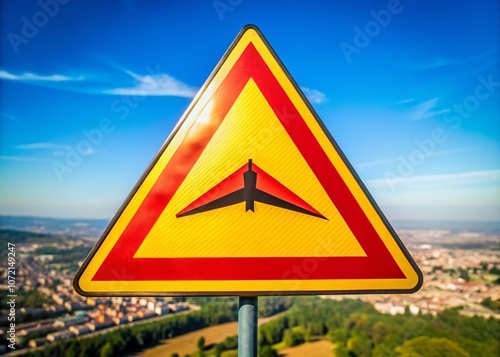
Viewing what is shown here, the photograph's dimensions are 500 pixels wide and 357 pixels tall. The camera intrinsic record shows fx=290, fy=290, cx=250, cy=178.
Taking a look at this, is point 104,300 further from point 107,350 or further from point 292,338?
point 292,338

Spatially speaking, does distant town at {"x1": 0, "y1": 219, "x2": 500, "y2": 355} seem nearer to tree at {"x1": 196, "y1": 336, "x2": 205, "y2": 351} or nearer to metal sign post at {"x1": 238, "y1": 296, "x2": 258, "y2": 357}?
tree at {"x1": 196, "y1": 336, "x2": 205, "y2": 351}

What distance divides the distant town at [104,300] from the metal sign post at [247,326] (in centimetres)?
1176

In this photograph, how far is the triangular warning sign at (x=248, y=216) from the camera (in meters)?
0.80

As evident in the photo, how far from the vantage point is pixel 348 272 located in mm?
809

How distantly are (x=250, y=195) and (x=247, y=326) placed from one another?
35 cm

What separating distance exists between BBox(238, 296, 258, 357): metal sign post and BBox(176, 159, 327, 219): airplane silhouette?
25 centimetres

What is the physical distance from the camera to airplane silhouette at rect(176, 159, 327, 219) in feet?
2.67

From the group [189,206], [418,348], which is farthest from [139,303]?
[189,206]

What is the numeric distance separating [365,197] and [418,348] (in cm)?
1707

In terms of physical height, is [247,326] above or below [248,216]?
below

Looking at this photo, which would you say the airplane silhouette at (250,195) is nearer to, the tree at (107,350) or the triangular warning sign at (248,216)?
the triangular warning sign at (248,216)

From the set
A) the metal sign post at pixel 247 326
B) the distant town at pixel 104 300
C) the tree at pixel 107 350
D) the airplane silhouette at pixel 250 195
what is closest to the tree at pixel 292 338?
the distant town at pixel 104 300

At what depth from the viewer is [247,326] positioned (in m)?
0.77

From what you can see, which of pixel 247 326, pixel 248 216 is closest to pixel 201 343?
pixel 247 326
